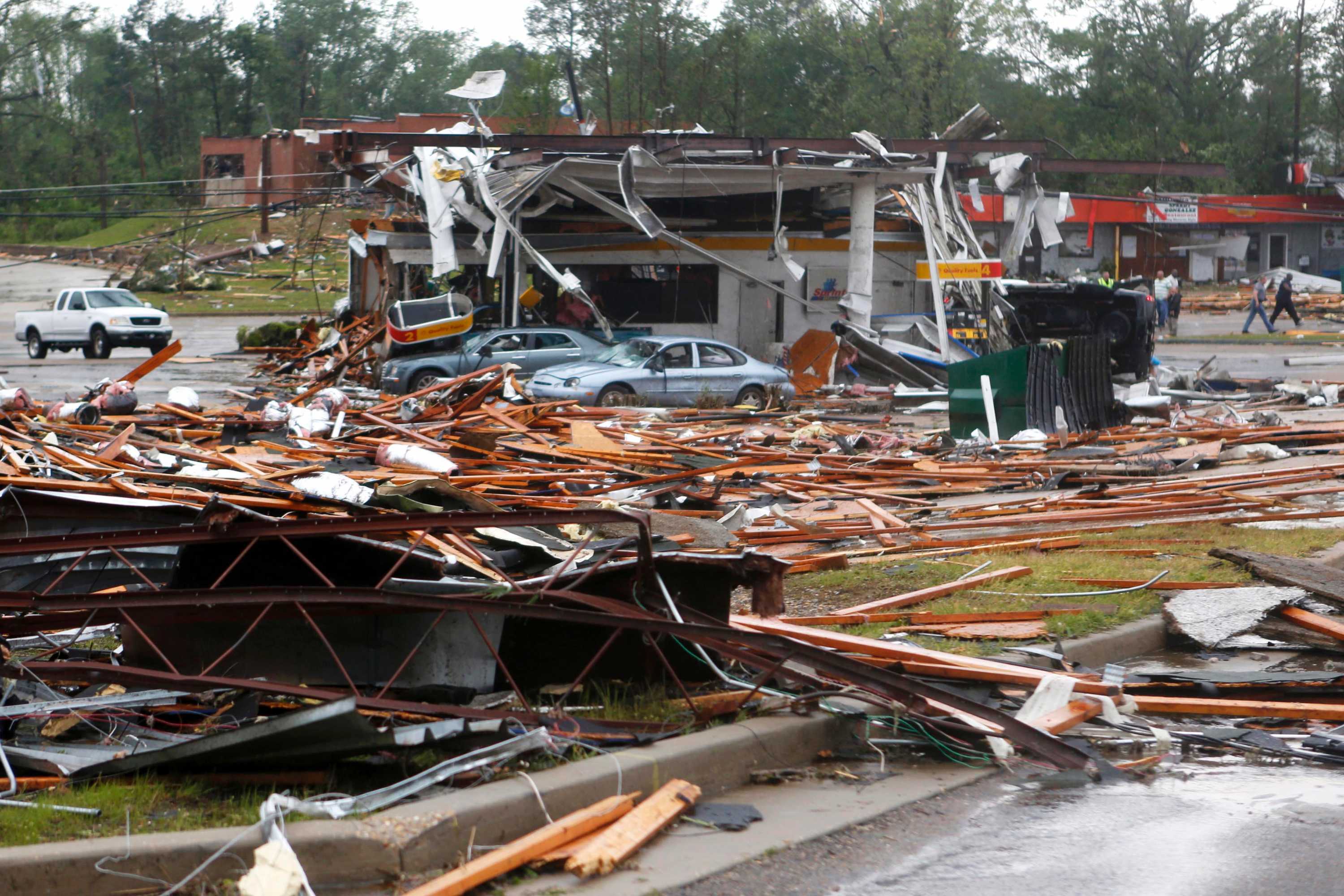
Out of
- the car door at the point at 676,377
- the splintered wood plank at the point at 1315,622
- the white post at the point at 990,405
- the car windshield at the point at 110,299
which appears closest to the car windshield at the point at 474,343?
the car door at the point at 676,377

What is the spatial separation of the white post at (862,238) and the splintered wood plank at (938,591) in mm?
20432

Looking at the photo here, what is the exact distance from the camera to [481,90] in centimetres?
2928

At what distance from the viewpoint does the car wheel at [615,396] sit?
73.2 feet

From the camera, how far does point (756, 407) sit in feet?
76.5

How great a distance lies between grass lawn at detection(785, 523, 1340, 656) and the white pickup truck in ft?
106

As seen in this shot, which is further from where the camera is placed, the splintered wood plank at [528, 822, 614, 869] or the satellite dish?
the satellite dish

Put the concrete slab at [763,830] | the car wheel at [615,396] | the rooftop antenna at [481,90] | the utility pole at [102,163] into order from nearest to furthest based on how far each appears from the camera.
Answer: the concrete slab at [763,830], the car wheel at [615,396], the rooftop antenna at [481,90], the utility pole at [102,163]

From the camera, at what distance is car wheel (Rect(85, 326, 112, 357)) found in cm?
3725

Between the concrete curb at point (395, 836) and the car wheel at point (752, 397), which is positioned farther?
the car wheel at point (752, 397)

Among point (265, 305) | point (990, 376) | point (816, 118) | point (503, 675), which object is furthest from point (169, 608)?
point (816, 118)

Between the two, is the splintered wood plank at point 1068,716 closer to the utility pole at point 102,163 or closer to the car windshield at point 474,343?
the car windshield at point 474,343

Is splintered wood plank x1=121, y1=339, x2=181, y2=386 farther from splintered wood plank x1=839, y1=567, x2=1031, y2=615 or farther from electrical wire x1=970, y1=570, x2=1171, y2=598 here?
electrical wire x1=970, y1=570, x2=1171, y2=598

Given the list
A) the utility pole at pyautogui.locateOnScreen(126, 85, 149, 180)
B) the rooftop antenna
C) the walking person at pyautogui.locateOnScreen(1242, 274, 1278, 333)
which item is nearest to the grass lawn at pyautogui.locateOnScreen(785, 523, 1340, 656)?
the rooftop antenna

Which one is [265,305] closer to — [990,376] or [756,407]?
[756,407]
